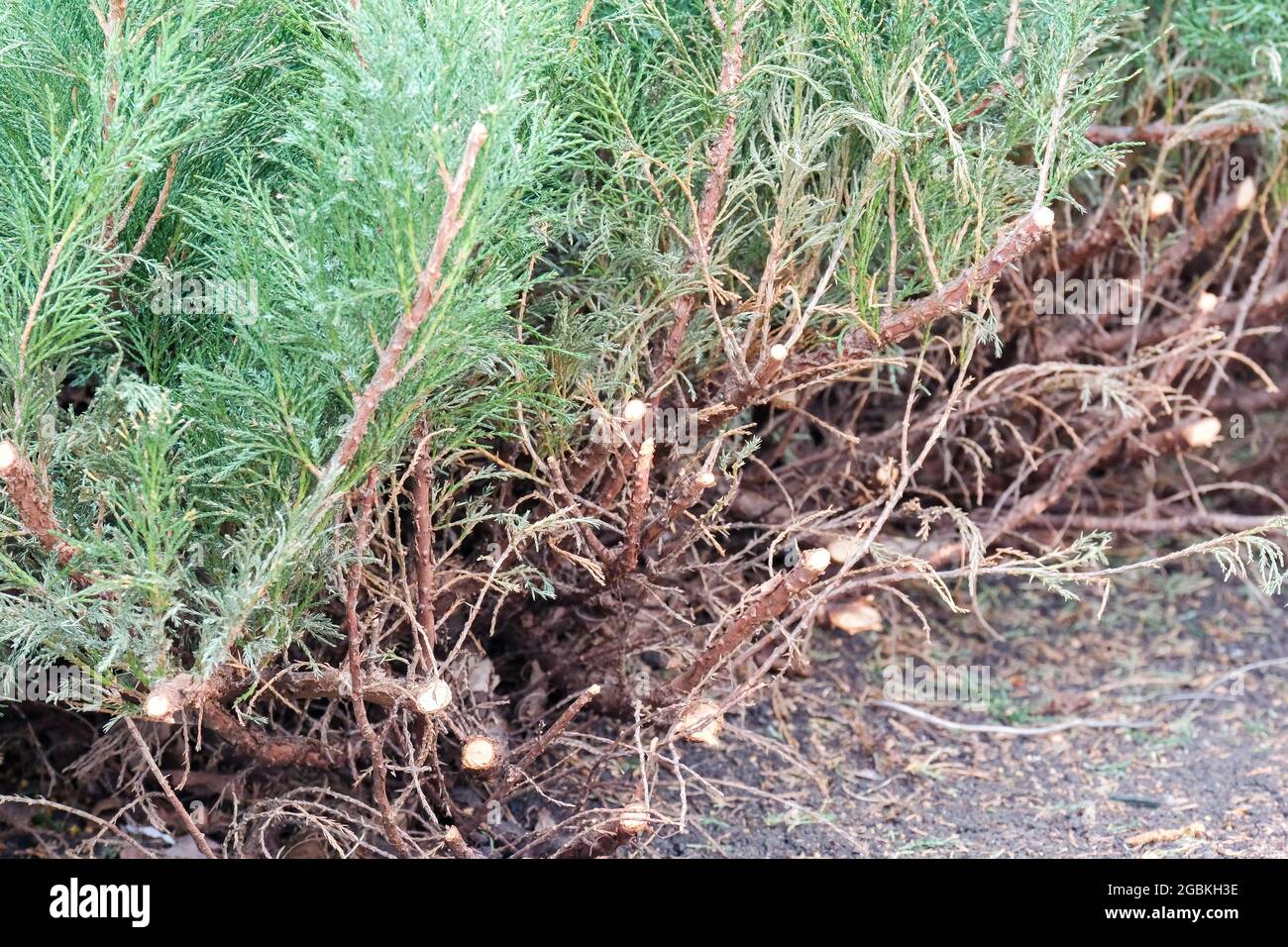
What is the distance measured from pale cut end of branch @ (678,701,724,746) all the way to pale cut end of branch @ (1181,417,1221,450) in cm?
171

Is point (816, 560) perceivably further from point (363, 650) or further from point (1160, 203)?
point (1160, 203)

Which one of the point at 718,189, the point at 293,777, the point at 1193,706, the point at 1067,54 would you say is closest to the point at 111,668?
the point at 293,777

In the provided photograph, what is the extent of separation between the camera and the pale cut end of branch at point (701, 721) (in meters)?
2.23

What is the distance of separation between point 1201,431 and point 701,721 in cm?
178

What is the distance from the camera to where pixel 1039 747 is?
2.94m

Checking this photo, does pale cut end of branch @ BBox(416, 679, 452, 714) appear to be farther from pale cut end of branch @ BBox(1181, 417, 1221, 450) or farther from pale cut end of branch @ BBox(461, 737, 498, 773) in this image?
pale cut end of branch @ BBox(1181, 417, 1221, 450)

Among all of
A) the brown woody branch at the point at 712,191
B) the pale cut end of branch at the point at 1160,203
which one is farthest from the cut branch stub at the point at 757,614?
the pale cut end of branch at the point at 1160,203

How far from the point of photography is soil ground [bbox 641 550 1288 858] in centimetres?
256

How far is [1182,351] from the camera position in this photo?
3076 millimetres

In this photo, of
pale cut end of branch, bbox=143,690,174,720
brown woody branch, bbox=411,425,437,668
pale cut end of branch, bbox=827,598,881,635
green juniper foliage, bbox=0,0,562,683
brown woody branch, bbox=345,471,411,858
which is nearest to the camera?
green juniper foliage, bbox=0,0,562,683

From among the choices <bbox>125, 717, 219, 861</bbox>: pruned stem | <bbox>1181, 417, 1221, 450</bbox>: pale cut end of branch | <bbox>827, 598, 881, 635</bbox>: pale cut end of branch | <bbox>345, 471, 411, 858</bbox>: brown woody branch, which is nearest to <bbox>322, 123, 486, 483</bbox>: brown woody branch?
<bbox>345, 471, 411, 858</bbox>: brown woody branch

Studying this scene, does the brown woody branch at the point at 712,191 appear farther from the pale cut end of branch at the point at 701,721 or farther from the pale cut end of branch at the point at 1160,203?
the pale cut end of branch at the point at 1160,203
